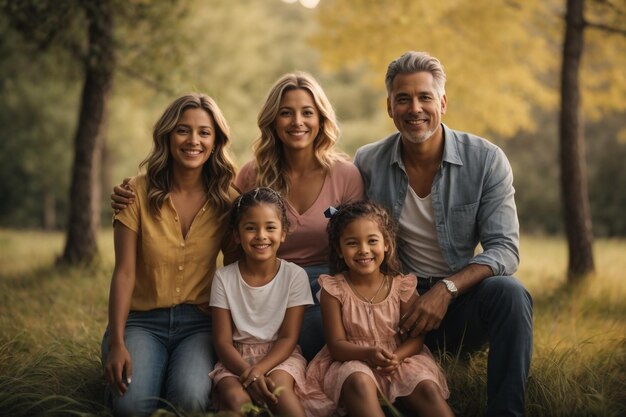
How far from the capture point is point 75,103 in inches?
620

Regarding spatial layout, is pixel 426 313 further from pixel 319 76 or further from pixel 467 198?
pixel 319 76

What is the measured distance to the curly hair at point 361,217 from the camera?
322 centimetres

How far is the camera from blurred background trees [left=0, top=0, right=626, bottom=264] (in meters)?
6.95

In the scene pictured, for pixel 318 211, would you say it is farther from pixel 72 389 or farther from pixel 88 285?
pixel 88 285

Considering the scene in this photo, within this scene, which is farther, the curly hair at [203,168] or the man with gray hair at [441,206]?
the curly hair at [203,168]

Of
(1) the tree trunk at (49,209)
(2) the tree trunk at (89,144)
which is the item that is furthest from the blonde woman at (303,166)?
(1) the tree trunk at (49,209)

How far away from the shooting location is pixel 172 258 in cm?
328

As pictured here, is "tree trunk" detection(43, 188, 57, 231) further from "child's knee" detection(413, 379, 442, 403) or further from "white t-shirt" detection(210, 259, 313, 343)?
"child's knee" detection(413, 379, 442, 403)

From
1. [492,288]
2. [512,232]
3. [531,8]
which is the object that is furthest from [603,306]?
[531,8]

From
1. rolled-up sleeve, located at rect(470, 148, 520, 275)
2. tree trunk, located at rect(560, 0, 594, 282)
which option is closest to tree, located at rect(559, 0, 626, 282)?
tree trunk, located at rect(560, 0, 594, 282)

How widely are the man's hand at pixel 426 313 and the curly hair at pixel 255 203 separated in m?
0.81

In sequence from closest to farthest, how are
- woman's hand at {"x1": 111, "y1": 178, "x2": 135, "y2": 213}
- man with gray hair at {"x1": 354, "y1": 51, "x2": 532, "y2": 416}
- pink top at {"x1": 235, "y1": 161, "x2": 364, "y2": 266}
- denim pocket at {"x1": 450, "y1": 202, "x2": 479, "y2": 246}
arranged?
man with gray hair at {"x1": 354, "y1": 51, "x2": 532, "y2": 416}, woman's hand at {"x1": 111, "y1": 178, "x2": 135, "y2": 213}, denim pocket at {"x1": 450, "y1": 202, "x2": 479, "y2": 246}, pink top at {"x1": 235, "y1": 161, "x2": 364, "y2": 266}

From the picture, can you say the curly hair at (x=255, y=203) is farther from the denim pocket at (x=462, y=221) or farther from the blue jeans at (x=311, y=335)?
the denim pocket at (x=462, y=221)

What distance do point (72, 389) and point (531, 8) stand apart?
6.14m
